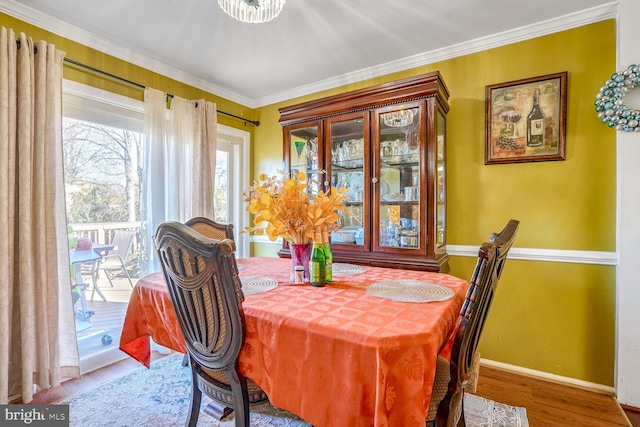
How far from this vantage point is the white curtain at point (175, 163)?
8.26 feet

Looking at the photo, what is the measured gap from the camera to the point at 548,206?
212cm

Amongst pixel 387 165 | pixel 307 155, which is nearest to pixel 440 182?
pixel 387 165

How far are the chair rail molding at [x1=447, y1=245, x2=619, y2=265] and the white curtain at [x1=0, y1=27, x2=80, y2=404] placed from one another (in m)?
2.87

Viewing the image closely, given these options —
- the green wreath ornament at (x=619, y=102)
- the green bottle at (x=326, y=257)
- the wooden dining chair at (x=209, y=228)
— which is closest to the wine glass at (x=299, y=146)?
the wooden dining chair at (x=209, y=228)

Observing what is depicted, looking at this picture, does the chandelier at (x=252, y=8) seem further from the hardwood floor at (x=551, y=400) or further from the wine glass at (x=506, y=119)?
the hardwood floor at (x=551, y=400)

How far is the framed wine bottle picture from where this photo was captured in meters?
2.07

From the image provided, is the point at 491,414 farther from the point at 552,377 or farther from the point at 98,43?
the point at 98,43

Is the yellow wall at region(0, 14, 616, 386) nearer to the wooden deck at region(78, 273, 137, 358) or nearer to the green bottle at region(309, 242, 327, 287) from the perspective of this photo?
the green bottle at region(309, 242, 327, 287)

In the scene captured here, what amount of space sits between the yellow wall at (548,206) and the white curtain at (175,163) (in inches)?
83.9

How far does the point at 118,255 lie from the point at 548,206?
10.9 feet

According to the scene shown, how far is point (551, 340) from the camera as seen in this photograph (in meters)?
2.11

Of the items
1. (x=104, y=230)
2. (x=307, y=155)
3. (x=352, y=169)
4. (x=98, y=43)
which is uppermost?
(x=98, y=43)

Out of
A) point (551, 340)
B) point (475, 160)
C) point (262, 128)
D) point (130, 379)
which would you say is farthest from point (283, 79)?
point (551, 340)

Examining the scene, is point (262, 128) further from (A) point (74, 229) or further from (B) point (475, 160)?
(B) point (475, 160)
